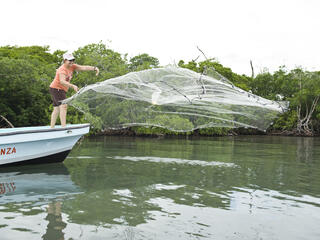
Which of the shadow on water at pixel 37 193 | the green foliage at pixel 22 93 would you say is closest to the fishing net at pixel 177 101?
the shadow on water at pixel 37 193

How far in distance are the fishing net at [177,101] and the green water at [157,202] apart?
1.66 meters

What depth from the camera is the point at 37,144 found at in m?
11.9

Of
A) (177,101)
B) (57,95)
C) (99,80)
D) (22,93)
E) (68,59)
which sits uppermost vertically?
(99,80)

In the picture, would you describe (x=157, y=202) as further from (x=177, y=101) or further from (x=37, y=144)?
(x=37, y=144)

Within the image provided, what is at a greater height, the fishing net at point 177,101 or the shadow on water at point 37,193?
the fishing net at point 177,101

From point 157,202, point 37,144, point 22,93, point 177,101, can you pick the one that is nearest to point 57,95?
point 37,144

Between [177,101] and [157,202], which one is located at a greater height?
[177,101]

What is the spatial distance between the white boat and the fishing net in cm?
229

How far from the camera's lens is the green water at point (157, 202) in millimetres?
5684

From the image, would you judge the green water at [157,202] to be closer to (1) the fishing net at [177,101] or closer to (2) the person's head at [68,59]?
(1) the fishing net at [177,101]

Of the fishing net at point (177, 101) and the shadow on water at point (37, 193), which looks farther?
the fishing net at point (177, 101)

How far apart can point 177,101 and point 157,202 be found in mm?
2233

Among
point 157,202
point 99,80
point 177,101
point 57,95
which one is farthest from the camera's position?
point 99,80

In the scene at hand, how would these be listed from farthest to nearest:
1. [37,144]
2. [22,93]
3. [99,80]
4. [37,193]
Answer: [99,80] < [22,93] < [37,144] < [37,193]
